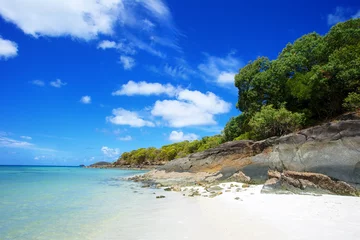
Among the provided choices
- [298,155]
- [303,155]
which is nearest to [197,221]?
[303,155]

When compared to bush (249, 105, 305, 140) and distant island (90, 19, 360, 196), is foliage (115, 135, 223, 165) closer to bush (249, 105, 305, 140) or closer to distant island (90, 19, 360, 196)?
distant island (90, 19, 360, 196)

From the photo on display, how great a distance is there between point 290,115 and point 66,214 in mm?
22778

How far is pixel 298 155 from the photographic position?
16.6 meters

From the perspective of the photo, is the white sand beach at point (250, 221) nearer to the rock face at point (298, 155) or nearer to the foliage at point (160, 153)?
the rock face at point (298, 155)

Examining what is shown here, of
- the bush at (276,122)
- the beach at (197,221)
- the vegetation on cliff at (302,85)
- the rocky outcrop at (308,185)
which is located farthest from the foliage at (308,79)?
the beach at (197,221)

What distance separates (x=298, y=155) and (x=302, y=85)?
458 inches

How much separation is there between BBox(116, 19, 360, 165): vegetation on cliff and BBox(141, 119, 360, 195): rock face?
5377mm

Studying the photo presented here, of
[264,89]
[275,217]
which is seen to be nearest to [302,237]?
[275,217]

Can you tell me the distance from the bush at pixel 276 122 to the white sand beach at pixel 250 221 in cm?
1512

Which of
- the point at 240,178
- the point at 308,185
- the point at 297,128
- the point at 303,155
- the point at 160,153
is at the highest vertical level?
the point at 160,153

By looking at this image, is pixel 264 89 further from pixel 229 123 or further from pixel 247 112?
pixel 229 123

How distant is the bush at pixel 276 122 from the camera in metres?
25.4

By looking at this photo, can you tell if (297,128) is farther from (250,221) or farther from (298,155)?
(250,221)

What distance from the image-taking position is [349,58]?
22828 mm
